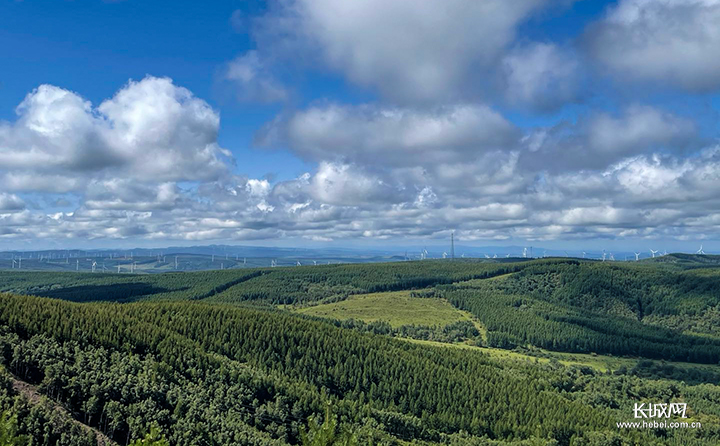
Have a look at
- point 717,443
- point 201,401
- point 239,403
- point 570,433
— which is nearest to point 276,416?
point 239,403

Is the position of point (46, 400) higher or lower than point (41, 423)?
higher

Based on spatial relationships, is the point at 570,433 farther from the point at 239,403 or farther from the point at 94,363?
the point at 94,363

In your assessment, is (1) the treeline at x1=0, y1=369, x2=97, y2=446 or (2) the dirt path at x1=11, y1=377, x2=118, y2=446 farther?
(2) the dirt path at x1=11, y1=377, x2=118, y2=446

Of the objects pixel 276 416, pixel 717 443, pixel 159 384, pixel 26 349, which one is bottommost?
pixel 717 443

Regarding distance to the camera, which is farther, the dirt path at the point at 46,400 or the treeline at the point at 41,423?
the dirt path at the point at 46,400

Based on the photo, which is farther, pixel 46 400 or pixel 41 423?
pixel 46 400

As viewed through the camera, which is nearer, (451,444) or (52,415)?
(52,415)

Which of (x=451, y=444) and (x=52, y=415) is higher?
(x=52, y=415)

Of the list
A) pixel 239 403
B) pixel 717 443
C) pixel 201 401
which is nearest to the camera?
pixel 201 401
